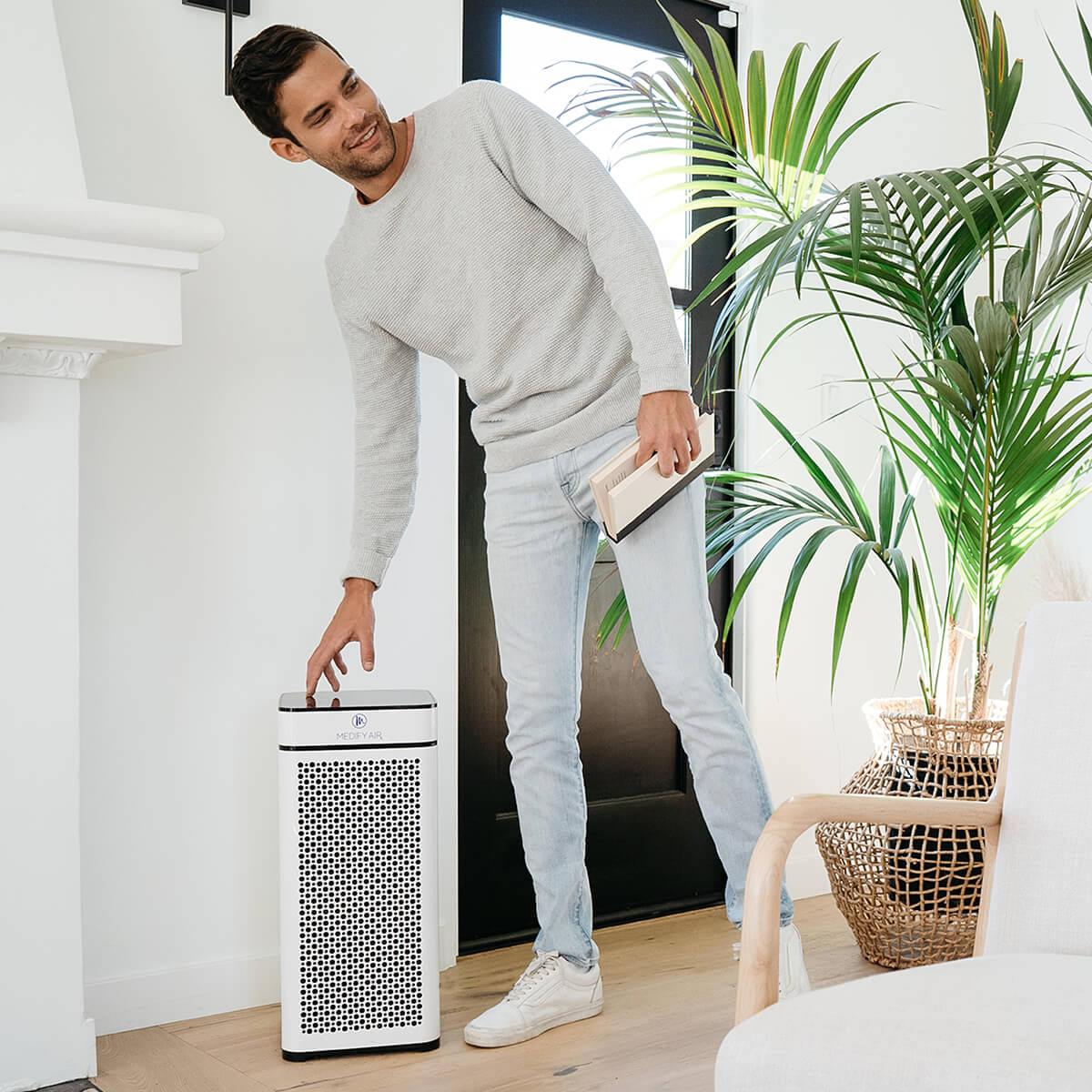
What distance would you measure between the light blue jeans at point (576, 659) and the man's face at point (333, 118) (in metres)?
0.51

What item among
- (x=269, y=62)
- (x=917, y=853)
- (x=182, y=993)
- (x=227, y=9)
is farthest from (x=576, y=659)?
(x=227, y=9)

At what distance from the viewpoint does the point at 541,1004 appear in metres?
1.94

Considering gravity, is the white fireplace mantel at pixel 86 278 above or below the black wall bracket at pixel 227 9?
below

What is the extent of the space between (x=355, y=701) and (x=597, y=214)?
816 millimetres

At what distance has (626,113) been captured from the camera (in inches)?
89.4

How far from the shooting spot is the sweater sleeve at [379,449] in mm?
2023

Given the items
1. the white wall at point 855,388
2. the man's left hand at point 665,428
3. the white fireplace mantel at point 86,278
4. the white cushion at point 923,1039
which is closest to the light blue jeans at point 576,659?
the man's left hand at point 665,428

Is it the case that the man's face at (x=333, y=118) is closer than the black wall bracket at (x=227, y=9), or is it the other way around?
the man's face at (x=333, y=118)

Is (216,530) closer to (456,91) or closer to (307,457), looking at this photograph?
(307,457)

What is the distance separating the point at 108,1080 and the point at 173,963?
11.5 inches

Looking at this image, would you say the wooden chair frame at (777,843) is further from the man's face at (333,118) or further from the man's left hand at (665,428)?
the man's face at (333,118)

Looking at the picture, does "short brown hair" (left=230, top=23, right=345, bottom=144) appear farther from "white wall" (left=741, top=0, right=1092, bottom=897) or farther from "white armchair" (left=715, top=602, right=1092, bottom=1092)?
"white wall" (left=741, top=0, right=1092, bottom=897)

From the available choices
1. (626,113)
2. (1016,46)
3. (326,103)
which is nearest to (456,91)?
(326,103)

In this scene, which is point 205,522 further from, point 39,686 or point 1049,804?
point 1049,804
